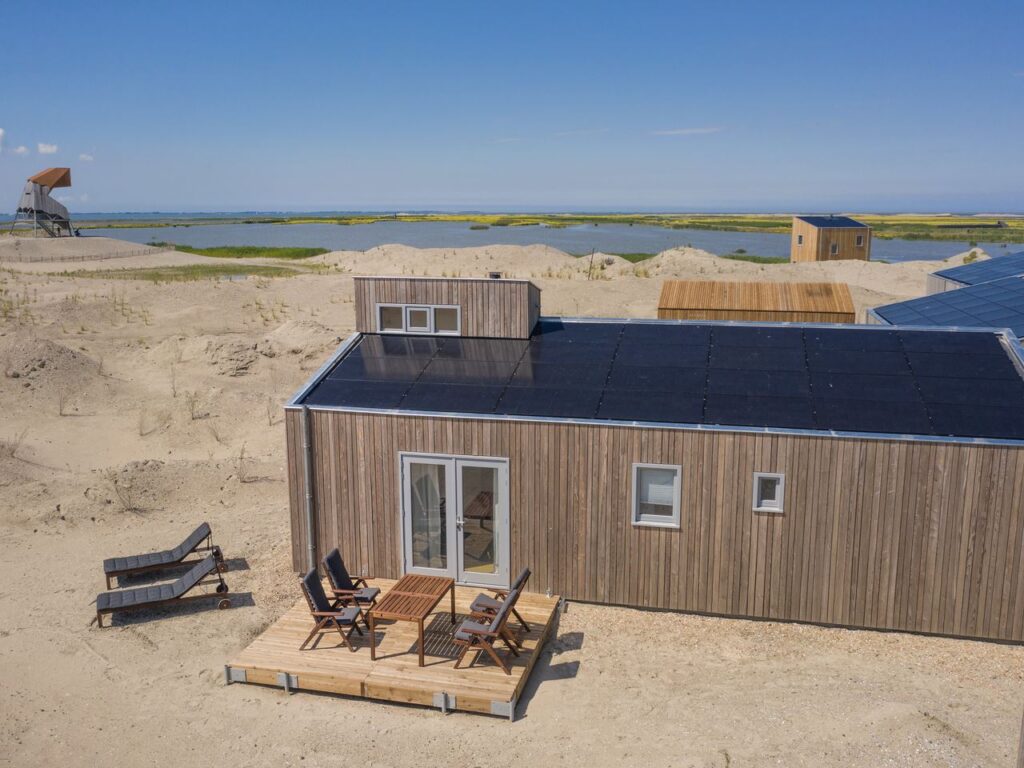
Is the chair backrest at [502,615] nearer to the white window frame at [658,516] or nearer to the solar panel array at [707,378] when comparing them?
the white window frame at [658,516]

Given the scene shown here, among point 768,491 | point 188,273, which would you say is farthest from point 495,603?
point 188,273

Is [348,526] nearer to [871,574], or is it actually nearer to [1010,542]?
[871,574]

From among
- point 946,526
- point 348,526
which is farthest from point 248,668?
point 946,526

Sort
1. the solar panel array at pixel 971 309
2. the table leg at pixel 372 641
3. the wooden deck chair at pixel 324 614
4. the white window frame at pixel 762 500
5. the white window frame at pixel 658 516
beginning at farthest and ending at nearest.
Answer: the solar panel array at pixel 971 309 → the white window frame at pixel 658 516 → the white window frame at pixel 762 500 → the wooden deck chair at pixel 324 614 → the table leg at pixel 372 641

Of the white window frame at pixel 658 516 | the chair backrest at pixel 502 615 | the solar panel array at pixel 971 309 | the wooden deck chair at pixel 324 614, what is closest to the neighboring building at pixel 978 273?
the solar panel array at pixel 971 309

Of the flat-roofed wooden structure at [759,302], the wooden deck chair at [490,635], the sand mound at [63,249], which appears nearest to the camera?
the wooden deck chair at [490,635]

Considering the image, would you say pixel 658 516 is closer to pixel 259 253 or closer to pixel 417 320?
pixel 417 320
